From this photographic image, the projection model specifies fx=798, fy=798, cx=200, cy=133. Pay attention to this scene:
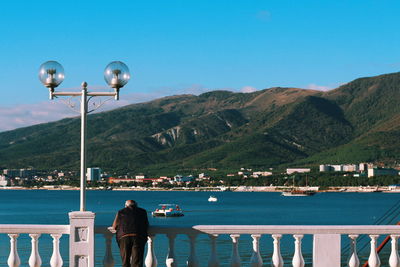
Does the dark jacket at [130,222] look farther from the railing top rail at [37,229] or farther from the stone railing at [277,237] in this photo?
the railing top rail at [37,229]

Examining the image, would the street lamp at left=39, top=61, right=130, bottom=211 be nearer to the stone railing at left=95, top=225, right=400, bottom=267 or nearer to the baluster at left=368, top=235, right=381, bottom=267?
the stone railing at left=95, top=225, right=400, bottom=267

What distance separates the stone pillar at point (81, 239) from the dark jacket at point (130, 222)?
45cm

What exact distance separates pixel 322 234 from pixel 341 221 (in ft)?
336

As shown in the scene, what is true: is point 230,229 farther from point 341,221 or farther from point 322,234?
point 341,221

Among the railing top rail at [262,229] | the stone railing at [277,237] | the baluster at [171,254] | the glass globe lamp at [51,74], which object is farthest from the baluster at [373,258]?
the glass globe lamp at [51,74]

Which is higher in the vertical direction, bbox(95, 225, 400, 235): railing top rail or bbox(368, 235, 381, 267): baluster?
bbox(95, 225, 400, 235): railing top rail

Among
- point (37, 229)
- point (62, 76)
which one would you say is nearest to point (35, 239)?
point (37, 229)

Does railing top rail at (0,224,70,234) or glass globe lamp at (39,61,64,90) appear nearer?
railing top rail at (0,224,70,234)

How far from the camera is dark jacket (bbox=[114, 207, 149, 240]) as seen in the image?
13.3 metres

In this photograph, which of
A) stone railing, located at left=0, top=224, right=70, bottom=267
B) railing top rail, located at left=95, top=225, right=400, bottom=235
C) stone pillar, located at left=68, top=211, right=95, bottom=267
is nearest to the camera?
stone pillar, located at left=68, top=211, right=95, bottom=267

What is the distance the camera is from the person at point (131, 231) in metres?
13.3

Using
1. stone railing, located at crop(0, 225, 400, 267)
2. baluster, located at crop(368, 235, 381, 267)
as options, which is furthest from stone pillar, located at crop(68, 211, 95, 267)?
baluster, located at crop(368, 235, 381, 267)

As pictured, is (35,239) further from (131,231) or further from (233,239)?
(233,239)

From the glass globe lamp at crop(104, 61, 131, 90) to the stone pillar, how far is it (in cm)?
234
